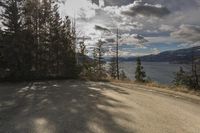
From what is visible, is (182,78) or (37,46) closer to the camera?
(37,46)

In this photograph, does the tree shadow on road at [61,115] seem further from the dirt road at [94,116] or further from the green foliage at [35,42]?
the green foliage at [35,42]

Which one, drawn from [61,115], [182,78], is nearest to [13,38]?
[61,115]

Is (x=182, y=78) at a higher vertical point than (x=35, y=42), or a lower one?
lower

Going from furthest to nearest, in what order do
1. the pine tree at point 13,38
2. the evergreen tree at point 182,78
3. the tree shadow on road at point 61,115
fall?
1. the evergreen tree at point 182,78
2. the pine tree at point 13,38
3. the tree shadow on road at point 61,115

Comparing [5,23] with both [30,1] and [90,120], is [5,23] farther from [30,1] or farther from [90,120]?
[90,120]

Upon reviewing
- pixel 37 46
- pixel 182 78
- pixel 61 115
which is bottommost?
pixel 182 78

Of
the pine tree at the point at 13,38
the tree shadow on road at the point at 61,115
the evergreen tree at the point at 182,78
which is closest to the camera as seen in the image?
the tree shadow on road at the point at 61,115

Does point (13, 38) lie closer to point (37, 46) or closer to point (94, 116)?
point (37, 46)

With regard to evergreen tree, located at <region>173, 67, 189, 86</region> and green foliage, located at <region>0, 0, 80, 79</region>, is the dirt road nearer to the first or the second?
green foliage, located at <region>0, 0, 80, 79</region>

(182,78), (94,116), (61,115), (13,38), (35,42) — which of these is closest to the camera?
(94,116)

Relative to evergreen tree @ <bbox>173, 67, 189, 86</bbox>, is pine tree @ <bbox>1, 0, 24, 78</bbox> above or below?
above

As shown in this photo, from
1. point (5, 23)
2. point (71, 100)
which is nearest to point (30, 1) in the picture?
point (5, 23)

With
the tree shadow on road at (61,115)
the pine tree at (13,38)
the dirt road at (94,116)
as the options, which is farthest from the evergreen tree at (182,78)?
the tree shadow on road at (61,115)

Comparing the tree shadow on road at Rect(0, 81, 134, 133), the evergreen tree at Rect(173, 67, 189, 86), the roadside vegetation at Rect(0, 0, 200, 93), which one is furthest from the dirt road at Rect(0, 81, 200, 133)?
the evergreen tree at Rect(173, 67, 189, 86)
